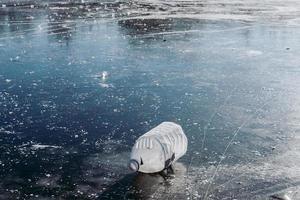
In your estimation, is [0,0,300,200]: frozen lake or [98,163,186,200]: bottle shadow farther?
[0,0,300,200]: frozen lake

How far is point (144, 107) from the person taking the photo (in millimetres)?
11625

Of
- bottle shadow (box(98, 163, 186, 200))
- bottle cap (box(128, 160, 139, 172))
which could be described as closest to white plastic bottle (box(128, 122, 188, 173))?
bottle cap (box(128, 160, 139, 172))

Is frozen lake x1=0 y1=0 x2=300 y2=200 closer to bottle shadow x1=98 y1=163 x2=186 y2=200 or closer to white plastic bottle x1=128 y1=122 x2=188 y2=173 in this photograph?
bottle shadow x1=98 y1=163 x2=186 y2=200

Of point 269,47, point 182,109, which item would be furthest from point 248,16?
point 182,109

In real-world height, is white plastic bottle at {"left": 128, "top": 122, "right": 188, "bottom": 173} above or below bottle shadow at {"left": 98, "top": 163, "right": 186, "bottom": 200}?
above

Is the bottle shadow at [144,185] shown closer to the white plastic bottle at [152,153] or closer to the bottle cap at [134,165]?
the white plastic bottle at [152,153]

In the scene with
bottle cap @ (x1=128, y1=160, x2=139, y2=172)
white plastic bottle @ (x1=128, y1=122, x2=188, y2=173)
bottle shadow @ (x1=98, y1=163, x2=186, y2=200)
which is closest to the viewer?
bottle shadow @ (x1=98, y1=163, x2=186, y2=200)

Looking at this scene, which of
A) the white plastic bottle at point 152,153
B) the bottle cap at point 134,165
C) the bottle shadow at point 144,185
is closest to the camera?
the bottle shadow at point 144,185

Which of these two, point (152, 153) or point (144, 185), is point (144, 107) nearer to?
point (152, 153)

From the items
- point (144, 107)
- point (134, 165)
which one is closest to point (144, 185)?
point (134, 165)

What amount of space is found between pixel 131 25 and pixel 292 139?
1608cm

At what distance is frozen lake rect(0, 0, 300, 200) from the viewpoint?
7695 millimetres

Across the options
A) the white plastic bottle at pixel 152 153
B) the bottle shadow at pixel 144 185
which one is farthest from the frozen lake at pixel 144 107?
the white plastic bottle at pixel 152 153

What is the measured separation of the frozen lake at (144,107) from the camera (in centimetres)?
770
